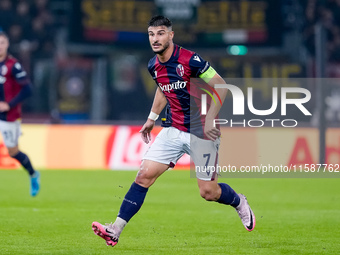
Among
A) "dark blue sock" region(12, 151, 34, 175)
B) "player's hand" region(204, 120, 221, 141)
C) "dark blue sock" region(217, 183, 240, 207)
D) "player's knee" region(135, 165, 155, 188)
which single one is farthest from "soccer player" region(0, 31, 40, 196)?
"player's hand" region(204, 120, 221, 141)

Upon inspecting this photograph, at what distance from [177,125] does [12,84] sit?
4.98 m

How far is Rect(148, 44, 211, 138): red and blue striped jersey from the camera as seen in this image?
7770 millimetres

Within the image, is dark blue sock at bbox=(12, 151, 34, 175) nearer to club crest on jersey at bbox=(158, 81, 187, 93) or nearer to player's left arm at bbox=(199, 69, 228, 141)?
club crest on jersey at bbox=(158, 81, 187, 93)

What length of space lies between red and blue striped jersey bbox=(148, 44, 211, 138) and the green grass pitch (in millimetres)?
1205

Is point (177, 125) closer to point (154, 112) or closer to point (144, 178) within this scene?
point (154, 112)

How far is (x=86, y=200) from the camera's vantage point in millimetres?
11789

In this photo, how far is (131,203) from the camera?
7.57 metres

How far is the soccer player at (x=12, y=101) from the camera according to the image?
11.8 meters

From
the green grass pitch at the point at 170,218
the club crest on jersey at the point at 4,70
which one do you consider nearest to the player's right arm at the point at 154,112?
the green grass pitch at the point at 170,218

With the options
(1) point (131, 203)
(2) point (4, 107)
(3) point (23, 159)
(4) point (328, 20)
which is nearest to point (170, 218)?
(1) point (131, 203)

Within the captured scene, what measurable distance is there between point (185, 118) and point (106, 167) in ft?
30.0

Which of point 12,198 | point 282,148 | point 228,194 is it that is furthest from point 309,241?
point 282,148

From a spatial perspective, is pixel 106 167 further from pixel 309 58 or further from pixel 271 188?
pixel 309 58

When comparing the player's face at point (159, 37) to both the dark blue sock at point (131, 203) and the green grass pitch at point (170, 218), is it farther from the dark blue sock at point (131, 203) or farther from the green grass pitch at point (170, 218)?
the green grass pitch at point (170, 218)
